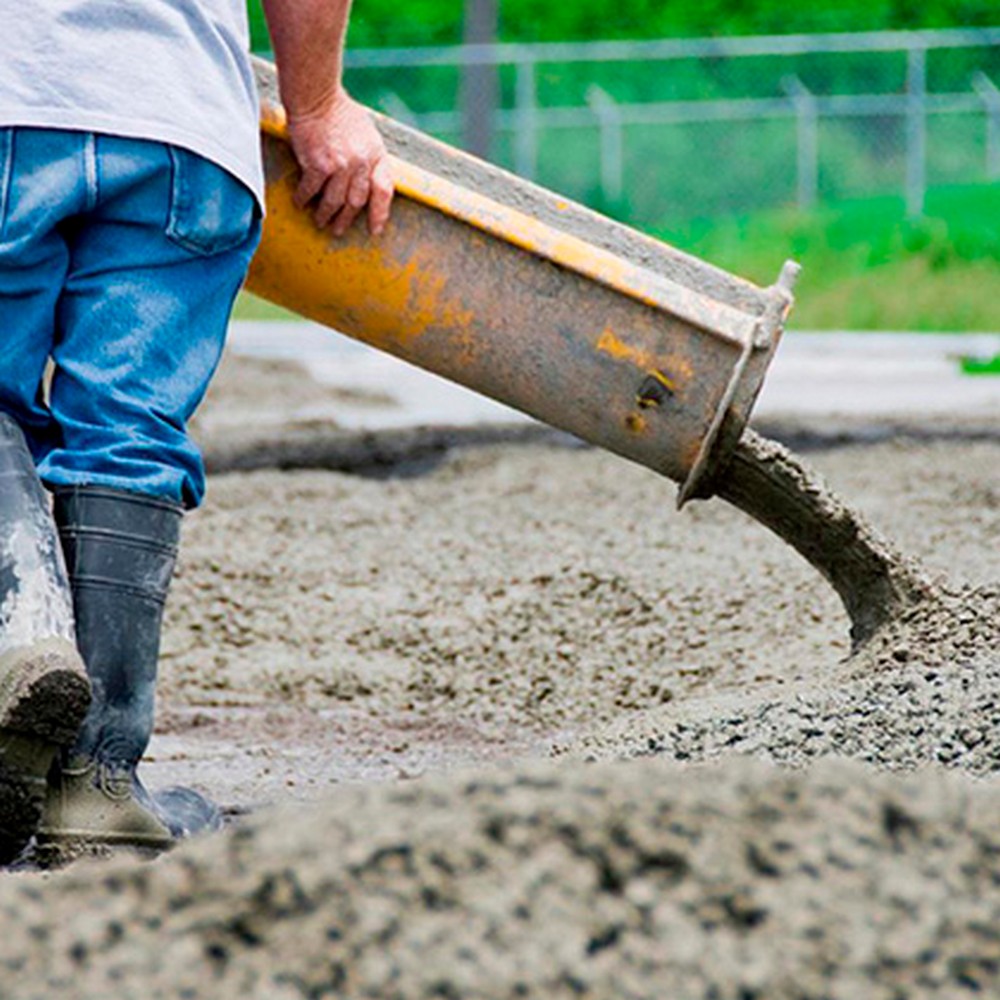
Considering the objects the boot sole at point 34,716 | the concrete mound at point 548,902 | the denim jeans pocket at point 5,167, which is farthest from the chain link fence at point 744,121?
the concrete mound at point 548,902

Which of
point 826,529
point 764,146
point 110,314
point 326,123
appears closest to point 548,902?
point 110,314

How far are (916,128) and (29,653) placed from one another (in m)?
19.2

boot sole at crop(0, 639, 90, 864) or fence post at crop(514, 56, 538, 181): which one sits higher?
boot sole at crop(0, 639, 90, 864)

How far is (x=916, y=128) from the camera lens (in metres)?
20.9

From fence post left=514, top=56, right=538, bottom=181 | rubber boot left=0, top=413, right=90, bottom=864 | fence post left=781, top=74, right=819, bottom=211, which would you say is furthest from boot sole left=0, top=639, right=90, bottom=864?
fence post left=781, top=74, right=819, bottom=211

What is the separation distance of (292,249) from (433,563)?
6.04 ft

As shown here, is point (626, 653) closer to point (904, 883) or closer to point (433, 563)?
point (433, 563)

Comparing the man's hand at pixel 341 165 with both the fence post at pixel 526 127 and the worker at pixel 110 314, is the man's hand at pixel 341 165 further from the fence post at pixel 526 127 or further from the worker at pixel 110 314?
the fence post at pixel 526 127

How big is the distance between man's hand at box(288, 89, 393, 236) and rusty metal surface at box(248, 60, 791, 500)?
68mm

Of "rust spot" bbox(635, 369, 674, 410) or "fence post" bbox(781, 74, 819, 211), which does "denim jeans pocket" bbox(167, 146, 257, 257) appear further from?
"fence post" bbox(781, 74, 819, 211)

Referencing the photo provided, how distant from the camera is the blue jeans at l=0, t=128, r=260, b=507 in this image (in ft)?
9.75

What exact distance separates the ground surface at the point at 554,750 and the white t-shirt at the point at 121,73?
1069mm

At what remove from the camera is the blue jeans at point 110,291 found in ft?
9.75

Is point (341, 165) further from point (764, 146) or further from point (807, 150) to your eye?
point (764, 146)
